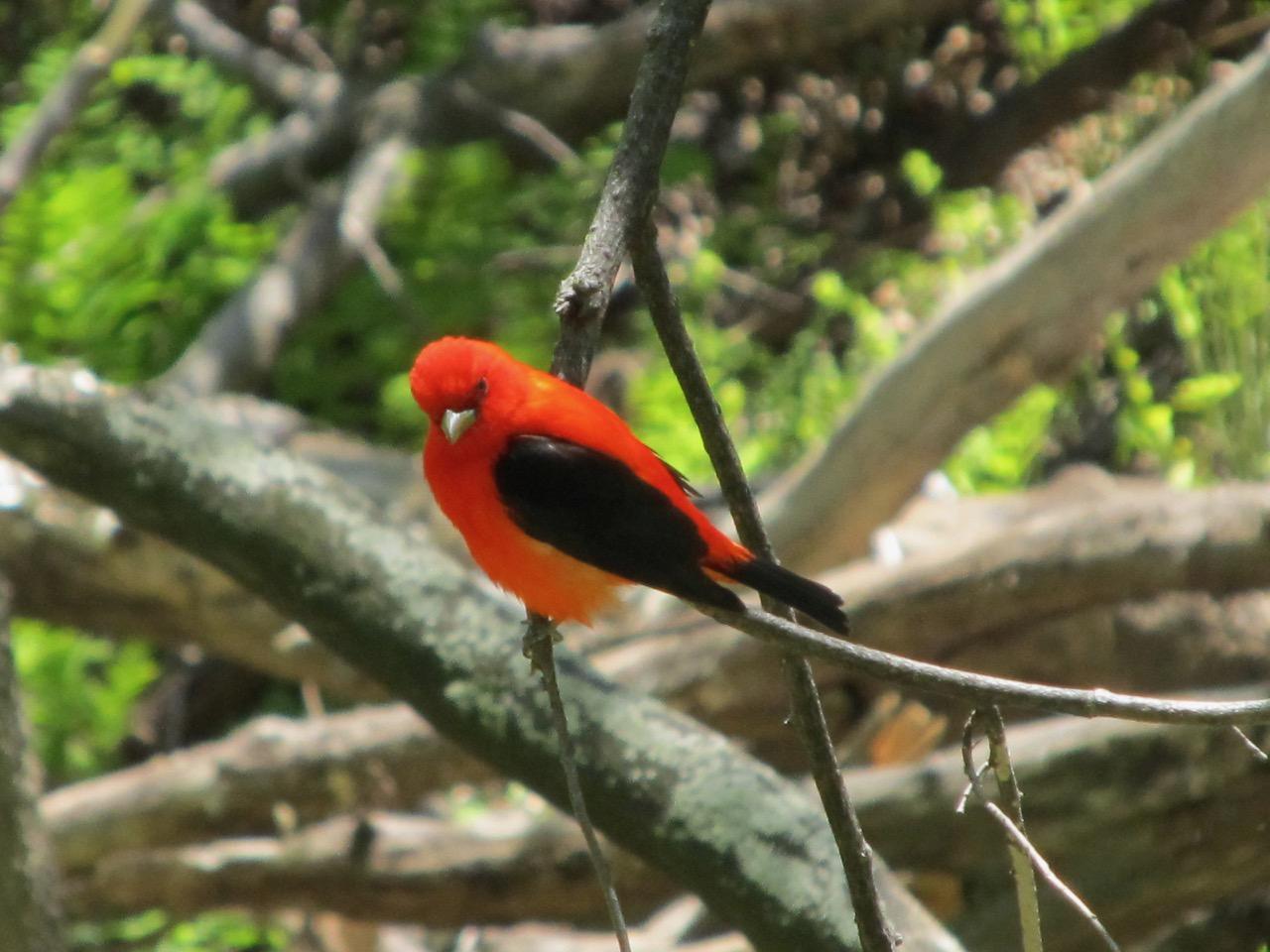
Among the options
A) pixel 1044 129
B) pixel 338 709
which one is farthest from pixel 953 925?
pixel 1044 129

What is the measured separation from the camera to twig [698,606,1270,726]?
1.66m

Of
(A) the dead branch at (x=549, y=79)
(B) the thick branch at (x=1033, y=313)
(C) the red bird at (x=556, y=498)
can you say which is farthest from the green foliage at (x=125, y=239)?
(C) the red bird at (x=556, y=498)

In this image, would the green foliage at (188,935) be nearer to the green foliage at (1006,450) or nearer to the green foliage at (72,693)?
the green foliage at (72,693)

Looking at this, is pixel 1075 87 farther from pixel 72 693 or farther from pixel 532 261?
pixel 72 693

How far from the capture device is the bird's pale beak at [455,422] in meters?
2.70

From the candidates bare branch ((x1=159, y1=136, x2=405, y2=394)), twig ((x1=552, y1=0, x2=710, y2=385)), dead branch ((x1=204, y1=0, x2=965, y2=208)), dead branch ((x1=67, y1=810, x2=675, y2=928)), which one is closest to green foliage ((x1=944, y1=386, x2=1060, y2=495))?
dead branch ((x1=204, y1=0, x2=965, y2=208))

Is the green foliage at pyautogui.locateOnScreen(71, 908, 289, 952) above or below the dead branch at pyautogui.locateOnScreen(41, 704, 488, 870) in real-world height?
above

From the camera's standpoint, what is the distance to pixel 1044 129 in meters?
7.32

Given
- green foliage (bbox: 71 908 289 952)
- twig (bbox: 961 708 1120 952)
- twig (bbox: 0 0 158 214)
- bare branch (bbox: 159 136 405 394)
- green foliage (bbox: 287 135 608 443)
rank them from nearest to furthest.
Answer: twig (bbox: 961 708 1120 952) < twig (bbox: 0 0 158 214) < green foliage (bbox: 71 908 289 952) < bare branch (bbox: 159 136 405 394) < green foliage (bbox: 287 135 608 443)

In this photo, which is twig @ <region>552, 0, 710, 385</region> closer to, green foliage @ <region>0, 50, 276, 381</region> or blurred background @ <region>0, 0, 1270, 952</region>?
blurred background @ <region>0, 0, 1270, 952</region>

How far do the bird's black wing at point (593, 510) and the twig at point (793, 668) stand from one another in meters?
0.36

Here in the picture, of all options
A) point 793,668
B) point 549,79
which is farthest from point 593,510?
point 549,79

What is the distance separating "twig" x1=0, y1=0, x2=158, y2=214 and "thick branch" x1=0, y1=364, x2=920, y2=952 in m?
1.47

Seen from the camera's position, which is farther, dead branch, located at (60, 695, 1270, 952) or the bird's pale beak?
dead branch, located at (60, 695, 1270, 952)
